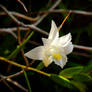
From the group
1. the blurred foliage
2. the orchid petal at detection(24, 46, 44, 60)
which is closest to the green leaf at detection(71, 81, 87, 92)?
the blurred foliage

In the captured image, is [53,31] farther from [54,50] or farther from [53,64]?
[53,64]

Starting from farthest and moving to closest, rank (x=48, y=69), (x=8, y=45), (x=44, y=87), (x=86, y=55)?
(x=86, y=55)
(x=8, y=45)
(x=44, y=87)
(x=48, y=69)

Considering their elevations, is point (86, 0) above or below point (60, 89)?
above

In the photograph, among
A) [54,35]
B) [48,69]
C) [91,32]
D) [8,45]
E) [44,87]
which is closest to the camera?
[54,35]

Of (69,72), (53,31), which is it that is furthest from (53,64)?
(53,31)

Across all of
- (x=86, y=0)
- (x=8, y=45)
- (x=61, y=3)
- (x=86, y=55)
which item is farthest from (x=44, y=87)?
(x=86, y=0)

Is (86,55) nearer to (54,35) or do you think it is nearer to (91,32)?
(91,32)

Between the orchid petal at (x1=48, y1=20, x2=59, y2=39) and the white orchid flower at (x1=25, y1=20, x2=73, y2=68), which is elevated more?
the orchid petal at (x1=48, y1=20, x2=59, y2=39)

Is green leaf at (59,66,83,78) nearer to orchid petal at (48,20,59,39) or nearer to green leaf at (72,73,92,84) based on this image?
green leaf at (72,73,92,84)

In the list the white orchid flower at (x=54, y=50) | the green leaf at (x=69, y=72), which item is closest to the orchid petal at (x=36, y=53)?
the white orchid flower at (x=54, y=50)
